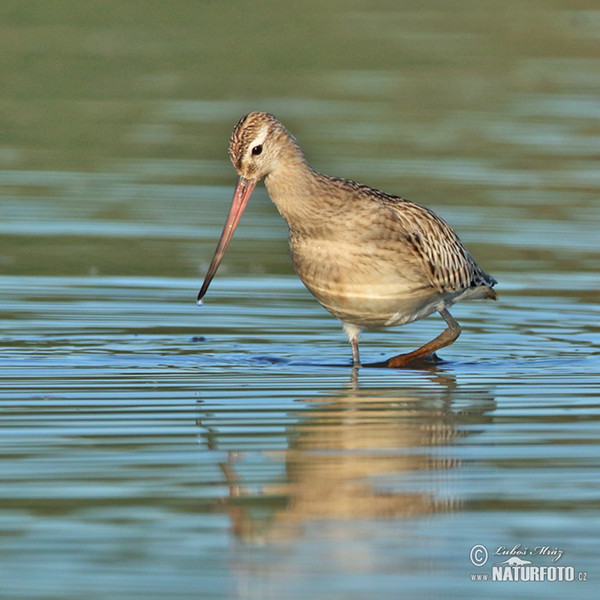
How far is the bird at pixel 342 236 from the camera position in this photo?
379 inches

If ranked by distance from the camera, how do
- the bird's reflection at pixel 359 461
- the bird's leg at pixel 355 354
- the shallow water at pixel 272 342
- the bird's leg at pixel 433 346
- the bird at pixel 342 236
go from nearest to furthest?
the shallow water at pixel 272 342 → the bird's reflection at pixel 359 461 → the bird at pixel 342 236 → the bird's leg at pixel 355 354 → the bird's leg at pixel 433 346

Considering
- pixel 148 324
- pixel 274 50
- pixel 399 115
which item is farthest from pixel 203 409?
pixel 274 50

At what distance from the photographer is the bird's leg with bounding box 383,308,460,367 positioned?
1009 cm

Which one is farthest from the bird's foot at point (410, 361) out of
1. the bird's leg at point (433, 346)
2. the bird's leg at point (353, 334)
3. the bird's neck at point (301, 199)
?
the bird's neck at point (301, 199)

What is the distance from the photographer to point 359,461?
7090 mm

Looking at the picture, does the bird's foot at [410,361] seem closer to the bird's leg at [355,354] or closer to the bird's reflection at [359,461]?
the bird's leg at [355,354]

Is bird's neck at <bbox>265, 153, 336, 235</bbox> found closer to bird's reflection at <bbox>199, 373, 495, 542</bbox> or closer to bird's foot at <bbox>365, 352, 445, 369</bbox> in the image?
bird's foot at <bbox>365, 352, 445, 369</bbox>

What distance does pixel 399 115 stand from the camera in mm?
20000

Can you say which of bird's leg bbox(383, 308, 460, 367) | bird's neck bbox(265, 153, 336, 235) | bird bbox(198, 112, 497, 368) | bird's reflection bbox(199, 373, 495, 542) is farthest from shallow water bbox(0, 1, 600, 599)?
bird's neck bbox(265, 153, 336, 235)

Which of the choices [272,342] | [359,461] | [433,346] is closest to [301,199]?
[272,342]

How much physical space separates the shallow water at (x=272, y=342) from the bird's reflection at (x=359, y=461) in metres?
0.02

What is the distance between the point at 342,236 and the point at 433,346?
103 centimetres

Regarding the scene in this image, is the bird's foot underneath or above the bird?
underneath

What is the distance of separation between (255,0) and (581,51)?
580cm
